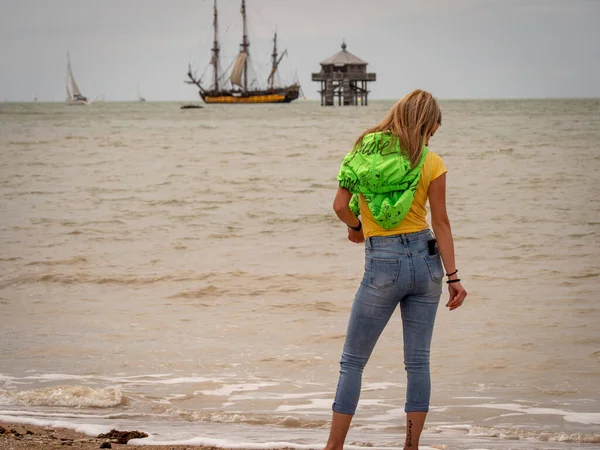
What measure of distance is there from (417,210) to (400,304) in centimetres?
38

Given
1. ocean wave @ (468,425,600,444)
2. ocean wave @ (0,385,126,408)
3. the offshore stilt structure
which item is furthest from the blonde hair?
the offshore stilt structure

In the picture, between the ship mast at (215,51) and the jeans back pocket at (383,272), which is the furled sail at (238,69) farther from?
the jeans back pocket at (383,272)

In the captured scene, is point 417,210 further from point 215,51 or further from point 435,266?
point 215,51

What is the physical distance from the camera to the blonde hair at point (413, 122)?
3213 mm

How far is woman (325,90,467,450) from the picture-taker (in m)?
3.22

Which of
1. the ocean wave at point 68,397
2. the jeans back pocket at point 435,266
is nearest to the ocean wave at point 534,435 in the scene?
the jeans back pocket at point 435,266

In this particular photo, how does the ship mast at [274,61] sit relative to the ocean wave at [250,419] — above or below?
above

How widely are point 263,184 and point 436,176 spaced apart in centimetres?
1800

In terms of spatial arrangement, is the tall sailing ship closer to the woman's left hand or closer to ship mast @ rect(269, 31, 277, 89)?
ship mast @ rect(269, 31, 277, 89)

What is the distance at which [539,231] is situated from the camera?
1272 centimetres

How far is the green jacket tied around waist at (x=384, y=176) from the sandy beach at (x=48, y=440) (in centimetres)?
146

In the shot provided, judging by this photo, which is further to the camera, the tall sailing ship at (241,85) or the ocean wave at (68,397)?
the tall sailing ship at (241,85)

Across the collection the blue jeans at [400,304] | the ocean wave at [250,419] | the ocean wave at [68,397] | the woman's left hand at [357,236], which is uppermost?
the woman's left hand at [357,236]

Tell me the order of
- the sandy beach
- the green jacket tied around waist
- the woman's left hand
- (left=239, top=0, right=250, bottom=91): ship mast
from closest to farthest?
the green jacket tied around waist
the woman's left hand
the sandy beach
(left=239, top=0, right=250, bottom=91): ship mast
